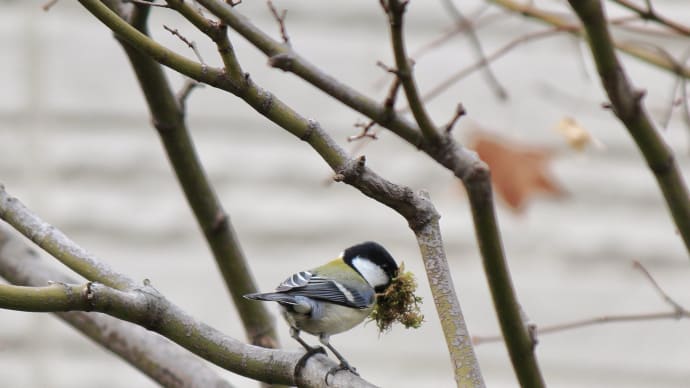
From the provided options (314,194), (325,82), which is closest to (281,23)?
(325,82)

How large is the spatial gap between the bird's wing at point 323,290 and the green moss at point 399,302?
155mm

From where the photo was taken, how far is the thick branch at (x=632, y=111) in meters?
0.50

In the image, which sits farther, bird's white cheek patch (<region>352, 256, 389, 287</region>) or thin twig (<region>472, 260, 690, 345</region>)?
bird's white cheek patch (<region>352, 256, 389, 287</region>)

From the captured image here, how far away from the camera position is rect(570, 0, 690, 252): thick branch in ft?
1.64

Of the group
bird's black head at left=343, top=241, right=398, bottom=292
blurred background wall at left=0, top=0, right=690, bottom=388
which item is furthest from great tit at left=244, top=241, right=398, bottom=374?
blurred background wall at left=0, top=0, right=690, bottom=388

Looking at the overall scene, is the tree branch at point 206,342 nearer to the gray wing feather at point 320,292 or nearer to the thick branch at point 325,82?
the thick branch at point 325,82

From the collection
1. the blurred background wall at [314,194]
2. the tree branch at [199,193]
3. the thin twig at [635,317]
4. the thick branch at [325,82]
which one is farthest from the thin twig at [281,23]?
the blurred background wall at [314,194]

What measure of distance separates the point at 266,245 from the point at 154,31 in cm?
52

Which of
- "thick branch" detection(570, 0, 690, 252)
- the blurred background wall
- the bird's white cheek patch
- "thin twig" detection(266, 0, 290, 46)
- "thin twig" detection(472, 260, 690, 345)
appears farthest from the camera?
the blurred background wall

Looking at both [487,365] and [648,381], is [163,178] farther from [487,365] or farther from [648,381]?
[648,381]

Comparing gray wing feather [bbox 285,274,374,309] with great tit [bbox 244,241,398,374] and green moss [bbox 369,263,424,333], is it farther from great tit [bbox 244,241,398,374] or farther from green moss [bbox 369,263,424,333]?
green moss [bbox 369,263,424,333]

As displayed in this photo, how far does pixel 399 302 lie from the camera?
794 mm

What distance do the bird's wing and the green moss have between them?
0.15 metres

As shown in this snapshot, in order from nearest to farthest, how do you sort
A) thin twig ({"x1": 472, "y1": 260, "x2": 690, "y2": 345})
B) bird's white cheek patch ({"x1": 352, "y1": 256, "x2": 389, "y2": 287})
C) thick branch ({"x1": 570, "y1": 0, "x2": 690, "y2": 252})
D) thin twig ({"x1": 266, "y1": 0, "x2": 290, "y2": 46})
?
thick branch ({"x1": 570, "y1": 0, "x2": 690, "y2": 252}), thin twig ({"x1": 266, "y1": 0, "x2": 290, "y2": 46}), thin twig ({"x1": 472, "y1": 260, "x2": 690, "y2": 345}), bird's white cheek patch ({"x1": 352, "y1": 256, "x2": 389, "y2": 287})
